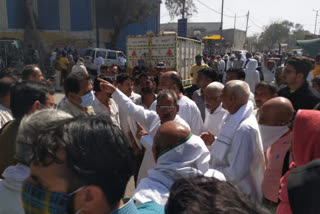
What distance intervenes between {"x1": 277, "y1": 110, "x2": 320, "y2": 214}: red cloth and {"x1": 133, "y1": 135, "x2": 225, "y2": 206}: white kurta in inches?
18.3

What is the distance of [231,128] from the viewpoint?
7.27 feet

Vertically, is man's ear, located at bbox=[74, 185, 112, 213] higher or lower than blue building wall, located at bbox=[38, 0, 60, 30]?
lower

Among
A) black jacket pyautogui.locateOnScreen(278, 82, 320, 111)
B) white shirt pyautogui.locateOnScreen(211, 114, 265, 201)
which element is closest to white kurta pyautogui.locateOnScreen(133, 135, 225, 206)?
white shirt pyautogui.locateOnScreen(211, 114, 265, 201)

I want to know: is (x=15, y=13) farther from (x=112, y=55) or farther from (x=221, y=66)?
(x=221, y=66)

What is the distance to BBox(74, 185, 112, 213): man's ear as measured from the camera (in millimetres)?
1076

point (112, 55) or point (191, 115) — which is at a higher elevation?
point (112, 55)

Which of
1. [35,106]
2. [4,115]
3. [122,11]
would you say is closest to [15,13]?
[122,11]

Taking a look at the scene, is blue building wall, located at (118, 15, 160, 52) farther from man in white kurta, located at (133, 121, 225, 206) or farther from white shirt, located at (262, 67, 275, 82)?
man in white kurta, located at (133, 121, 225, 206)

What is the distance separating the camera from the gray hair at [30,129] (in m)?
1.45

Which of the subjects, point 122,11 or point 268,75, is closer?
point 268,75

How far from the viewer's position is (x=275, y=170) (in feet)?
7.73

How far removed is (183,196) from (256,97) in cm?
313

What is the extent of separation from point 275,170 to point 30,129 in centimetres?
197

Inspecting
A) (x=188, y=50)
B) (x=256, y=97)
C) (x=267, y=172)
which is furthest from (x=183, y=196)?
(x=188, y=50)
